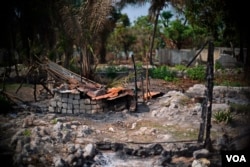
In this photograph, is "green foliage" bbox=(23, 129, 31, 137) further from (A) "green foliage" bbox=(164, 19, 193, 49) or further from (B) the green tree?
(A) "green foliage" bbox=(164, 19, 193, 49)

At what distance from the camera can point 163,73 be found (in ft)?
7.76

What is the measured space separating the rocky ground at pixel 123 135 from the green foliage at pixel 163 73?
0.37ft

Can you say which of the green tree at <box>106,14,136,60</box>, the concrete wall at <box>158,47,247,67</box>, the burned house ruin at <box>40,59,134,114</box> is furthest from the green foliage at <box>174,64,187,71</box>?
the burned house ruin at <box>40,59,134,114</box>

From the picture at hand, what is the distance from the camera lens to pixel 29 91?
6.77 feet

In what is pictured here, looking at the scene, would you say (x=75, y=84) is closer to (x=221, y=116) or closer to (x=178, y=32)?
(x=178, y=32)

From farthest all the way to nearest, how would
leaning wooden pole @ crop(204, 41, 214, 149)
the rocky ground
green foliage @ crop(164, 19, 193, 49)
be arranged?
green foliage @ crop(164, 19, 193, 49) < leaning wooden pole @ crop(204, 41, 214, 149) < the rocky ground

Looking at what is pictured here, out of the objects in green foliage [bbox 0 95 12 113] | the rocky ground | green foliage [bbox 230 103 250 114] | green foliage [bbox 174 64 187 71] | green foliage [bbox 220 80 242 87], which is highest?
green foliage [bbox 174 64 187 71]

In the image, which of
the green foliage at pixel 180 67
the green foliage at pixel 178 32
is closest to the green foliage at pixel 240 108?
the green foliage at pixel 180 67

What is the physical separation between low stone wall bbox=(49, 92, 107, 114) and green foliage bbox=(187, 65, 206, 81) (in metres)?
0.51

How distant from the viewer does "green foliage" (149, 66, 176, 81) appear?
7.53ft

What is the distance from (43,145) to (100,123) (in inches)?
11.6

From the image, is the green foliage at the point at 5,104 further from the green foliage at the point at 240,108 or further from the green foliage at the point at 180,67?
the green foliage at the point at 240,108

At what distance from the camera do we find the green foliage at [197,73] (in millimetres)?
2223

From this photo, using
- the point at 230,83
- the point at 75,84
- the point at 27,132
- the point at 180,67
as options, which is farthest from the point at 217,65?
the point at 27,132
